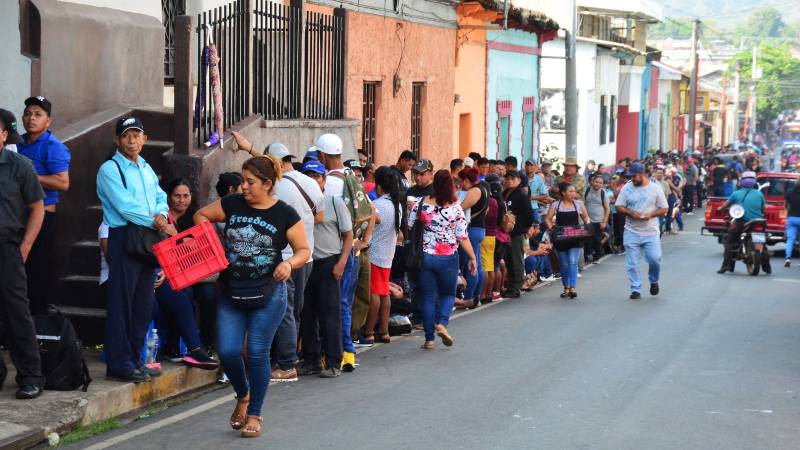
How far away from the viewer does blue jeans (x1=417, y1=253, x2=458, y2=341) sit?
41.8 ft

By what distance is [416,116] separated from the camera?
2448 cm

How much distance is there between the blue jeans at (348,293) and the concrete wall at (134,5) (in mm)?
4159

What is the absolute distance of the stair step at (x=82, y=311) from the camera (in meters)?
11.2

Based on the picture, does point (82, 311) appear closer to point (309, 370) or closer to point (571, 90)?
point (309, 370)

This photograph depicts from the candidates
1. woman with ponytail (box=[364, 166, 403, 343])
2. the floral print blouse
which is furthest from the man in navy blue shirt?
the floral print blouse

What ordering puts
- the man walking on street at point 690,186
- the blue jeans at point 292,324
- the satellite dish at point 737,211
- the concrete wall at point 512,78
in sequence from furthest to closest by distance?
the man walking on street at point 690,186 < the concrete wall at point 512,78 < the satellite dish at point 737,211 < the blue jeans at point 292,324

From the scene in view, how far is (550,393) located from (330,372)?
6.23 feet

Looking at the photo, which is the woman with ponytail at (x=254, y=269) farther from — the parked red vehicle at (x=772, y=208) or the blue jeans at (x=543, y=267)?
the parked red vehicle at (x=772, y=208)

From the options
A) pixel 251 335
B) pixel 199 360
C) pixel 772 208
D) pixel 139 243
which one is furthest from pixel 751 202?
pixel 251 335

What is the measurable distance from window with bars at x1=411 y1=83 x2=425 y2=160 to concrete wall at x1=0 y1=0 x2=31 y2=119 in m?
12.3

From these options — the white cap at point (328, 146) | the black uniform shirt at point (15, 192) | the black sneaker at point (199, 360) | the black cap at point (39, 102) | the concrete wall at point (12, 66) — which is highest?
the concrete wall at point (12, 66)

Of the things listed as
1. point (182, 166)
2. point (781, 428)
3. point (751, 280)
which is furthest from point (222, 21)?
point (751, 280)

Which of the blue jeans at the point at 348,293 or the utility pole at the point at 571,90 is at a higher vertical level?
the utility pole at the point at 571,90

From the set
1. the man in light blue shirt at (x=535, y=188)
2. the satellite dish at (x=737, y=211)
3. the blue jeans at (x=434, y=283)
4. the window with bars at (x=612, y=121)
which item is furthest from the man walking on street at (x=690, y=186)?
the blue jeans at (x=434, y=283)
